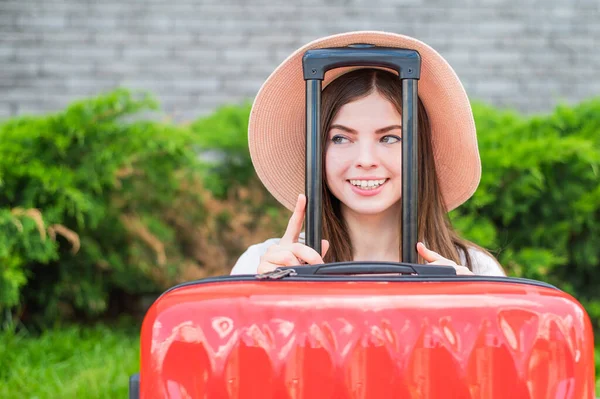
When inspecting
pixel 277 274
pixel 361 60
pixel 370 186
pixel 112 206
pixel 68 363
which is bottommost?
pixel 68 363

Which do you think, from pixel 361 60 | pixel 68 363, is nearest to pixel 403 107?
pixel 361 60

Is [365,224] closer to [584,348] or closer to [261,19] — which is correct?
Result: [584,348]

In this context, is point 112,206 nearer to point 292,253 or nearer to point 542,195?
point 542,195

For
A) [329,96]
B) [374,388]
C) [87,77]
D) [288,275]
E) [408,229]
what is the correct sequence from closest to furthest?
[374,388]
[288,275]
[408,229]
[329,96]
[87,77]

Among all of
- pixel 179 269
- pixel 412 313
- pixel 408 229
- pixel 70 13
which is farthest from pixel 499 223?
pixel 70 13

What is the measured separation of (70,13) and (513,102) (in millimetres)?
3117

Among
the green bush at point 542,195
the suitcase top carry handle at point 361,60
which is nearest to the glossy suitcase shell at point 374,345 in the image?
the suitcase top carry handle at point 361,60

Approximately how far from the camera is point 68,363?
11.2ft

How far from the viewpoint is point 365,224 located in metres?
2.00

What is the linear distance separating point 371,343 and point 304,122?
0.84 metres

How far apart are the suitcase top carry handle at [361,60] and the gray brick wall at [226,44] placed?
12.1ft

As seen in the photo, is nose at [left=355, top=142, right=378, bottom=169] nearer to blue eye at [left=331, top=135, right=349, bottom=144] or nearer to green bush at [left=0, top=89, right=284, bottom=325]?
blue eye at [left=331, top=135, right=349, bottom=144]

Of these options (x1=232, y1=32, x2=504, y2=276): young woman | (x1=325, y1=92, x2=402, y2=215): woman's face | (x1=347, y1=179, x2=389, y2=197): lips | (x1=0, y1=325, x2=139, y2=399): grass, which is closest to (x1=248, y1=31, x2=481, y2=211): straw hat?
(x1=232, y1=32, x2=504, y2=276): young woman

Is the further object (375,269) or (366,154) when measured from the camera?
(366,154)
